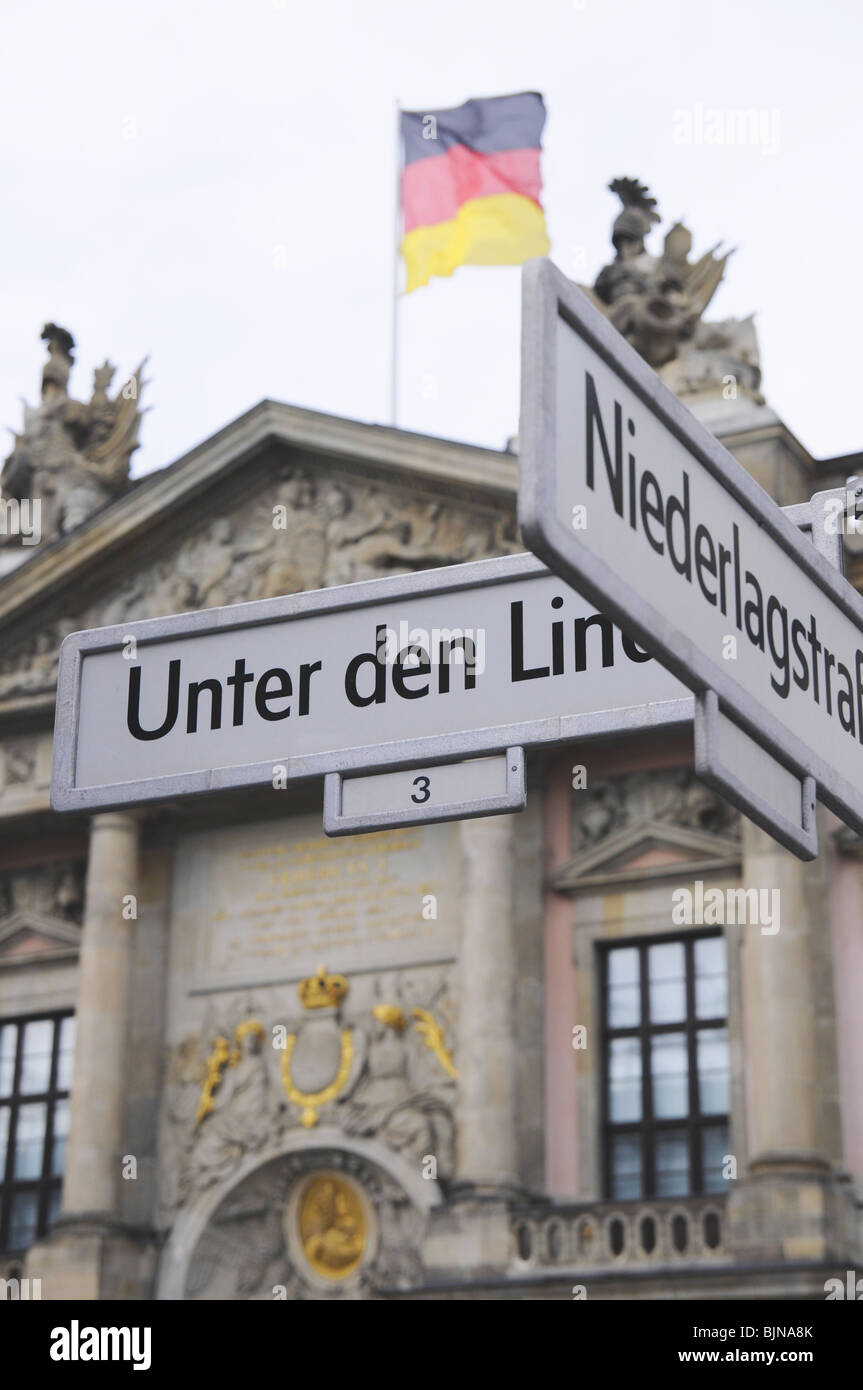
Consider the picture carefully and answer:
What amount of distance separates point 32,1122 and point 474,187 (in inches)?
428

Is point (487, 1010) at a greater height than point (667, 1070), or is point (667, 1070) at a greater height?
point (487, 1010)

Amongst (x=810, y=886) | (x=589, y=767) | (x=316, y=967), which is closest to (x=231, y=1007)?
(x=316, y=967)

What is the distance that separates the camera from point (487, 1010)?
62.1ft

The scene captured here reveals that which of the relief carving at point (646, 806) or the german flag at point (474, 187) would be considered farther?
the german flag at point (474, 187)

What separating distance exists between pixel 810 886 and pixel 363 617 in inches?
583

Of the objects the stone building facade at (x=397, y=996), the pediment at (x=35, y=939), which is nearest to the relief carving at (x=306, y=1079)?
the stone building facade at (x=397, y=996)

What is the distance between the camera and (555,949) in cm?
1969

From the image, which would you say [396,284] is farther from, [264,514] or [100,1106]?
[100,1106]

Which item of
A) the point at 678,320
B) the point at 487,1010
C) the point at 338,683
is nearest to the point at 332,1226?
the point at 487,1010

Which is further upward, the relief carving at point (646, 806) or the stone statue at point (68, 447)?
the stone statue at point (68, 447)

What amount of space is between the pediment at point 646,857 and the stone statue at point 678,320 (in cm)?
409

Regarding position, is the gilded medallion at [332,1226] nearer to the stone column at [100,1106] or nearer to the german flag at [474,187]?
the stone column at [100,1106]

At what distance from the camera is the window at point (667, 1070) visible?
1847 centimetres

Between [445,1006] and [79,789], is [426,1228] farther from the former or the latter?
[79,789]
